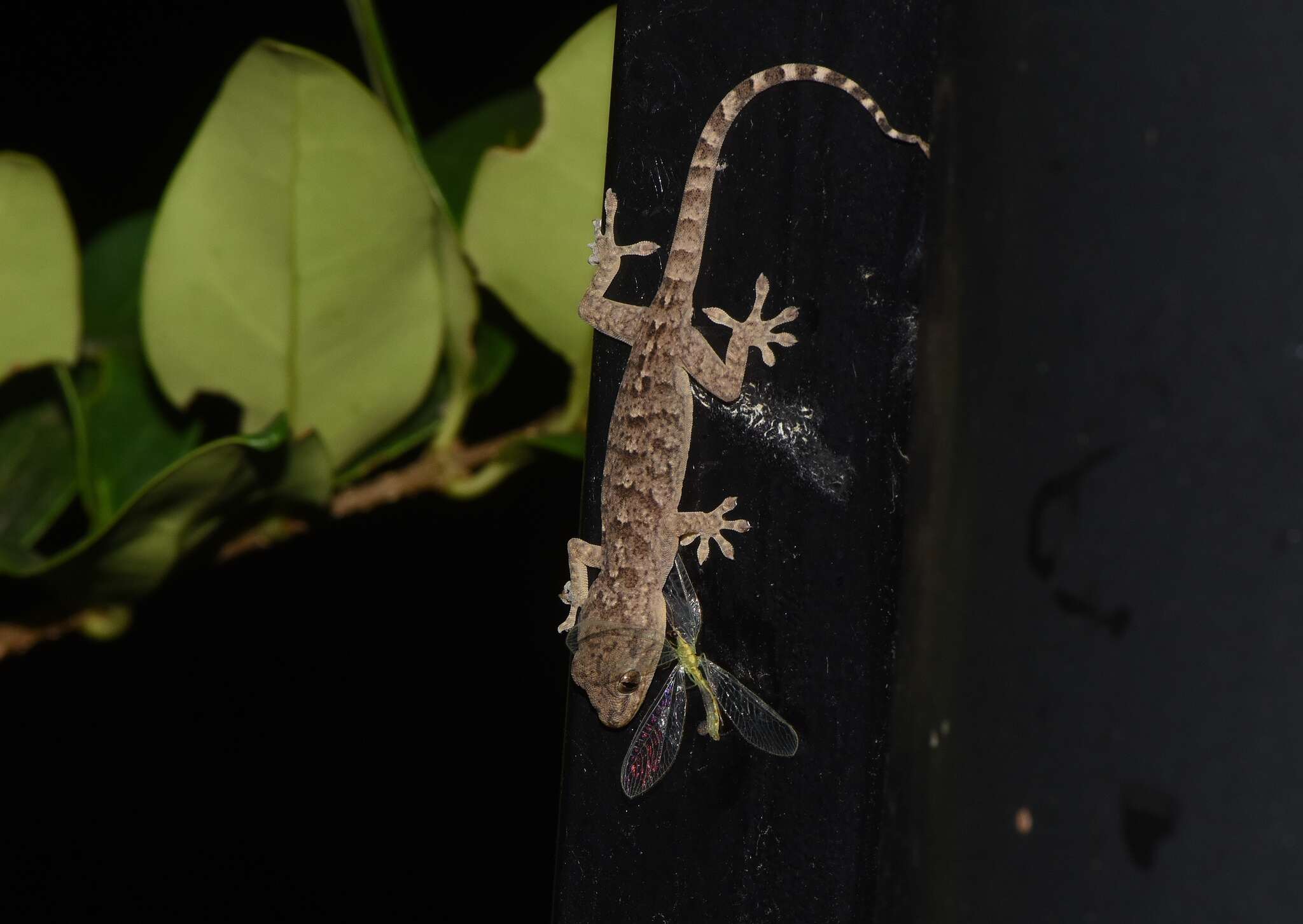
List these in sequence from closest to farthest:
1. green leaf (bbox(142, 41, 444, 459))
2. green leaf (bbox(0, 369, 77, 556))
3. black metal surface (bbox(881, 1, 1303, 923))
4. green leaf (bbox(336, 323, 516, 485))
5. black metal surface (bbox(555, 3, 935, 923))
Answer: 1. black metal surface (bbox(881, 1, 1303, 923))
2. black metal surface (bbox(555, 3, 935, 923))
3. green leaf (bbox(142, 41, 444, 459))
4. green leaf (bbox(0, 369, 77, 556))
5. green leaf (bbox(336, 323, 516, 485))

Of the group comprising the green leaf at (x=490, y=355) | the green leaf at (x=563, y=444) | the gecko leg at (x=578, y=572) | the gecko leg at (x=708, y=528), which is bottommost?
the gecko leg at (x=578, y=572)

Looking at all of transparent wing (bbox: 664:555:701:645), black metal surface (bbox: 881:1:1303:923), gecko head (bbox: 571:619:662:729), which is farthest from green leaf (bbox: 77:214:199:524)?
black metal surface (bbox: 881:1:1303:923)

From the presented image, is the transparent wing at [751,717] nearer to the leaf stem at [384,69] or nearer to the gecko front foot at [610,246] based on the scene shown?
the gecko front foot at [610,246]

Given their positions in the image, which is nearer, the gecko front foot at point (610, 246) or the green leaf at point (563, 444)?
the gecko front foot at point (610, 246)

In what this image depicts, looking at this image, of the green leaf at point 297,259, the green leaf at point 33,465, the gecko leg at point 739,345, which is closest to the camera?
the gecko leg at point 739,345

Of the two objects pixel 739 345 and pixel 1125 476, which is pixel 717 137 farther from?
pixel 1125 476

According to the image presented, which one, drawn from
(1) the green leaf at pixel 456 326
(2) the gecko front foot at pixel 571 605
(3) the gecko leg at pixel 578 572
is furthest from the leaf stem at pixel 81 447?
(2) the gecko front foot at pixel 571 605

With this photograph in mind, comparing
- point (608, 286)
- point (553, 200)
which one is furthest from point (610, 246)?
point (608, 286)

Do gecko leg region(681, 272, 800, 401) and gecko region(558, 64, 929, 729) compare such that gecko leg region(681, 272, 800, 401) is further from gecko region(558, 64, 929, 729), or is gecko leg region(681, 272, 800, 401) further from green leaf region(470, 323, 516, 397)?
green leaf region(470, 323, 516, 397)
